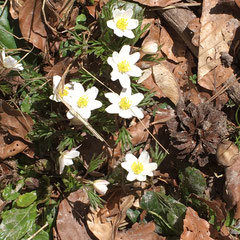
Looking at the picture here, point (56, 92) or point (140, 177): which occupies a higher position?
point (56, 92)

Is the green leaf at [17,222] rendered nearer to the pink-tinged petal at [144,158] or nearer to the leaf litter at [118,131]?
the leaf litter at [118,131]

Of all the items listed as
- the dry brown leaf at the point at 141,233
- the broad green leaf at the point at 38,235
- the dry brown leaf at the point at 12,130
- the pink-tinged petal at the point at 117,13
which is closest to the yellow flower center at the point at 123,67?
the pink-tinged petal at the point at 117,13

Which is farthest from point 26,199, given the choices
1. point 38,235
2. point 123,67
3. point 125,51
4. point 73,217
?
point 125,51

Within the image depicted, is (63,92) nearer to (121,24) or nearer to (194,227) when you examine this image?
(121,24)

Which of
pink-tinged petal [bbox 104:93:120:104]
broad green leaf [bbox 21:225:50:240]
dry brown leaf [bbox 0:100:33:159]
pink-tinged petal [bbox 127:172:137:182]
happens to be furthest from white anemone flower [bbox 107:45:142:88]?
broad green leaf [bbox 21:225:50:240]

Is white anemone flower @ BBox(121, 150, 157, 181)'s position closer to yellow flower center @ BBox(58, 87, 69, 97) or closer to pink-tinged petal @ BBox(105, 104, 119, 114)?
pink-tinged petal @ BBox(105, 104, 119, 114)

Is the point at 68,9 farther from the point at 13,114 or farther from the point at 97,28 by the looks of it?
the point at 13,114
